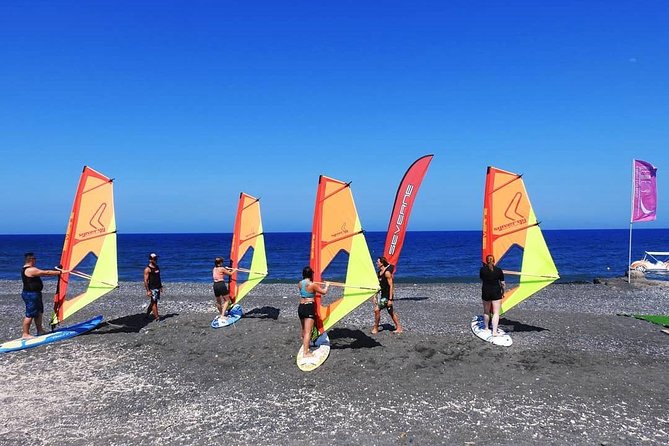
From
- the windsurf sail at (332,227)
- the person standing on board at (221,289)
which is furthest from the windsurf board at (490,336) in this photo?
the person standing on board at (221,289)

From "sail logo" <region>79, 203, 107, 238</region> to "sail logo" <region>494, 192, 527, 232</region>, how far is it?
10.2 meters

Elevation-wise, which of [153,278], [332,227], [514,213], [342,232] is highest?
[514,213]

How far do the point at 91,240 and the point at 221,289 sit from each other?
11.5ft

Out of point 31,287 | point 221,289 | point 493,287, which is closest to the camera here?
point 493,287

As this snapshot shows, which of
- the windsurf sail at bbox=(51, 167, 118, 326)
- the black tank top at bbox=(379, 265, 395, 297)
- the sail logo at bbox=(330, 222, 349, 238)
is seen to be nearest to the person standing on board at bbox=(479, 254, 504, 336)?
the black tank top at bbox=(379, 265, 395, 297)

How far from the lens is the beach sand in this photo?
21.4 ft

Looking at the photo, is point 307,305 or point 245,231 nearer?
point 307,305

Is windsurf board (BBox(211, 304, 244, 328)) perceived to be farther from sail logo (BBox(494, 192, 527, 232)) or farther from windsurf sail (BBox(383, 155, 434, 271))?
sail logo (BBox(494, 192, 527, 232))

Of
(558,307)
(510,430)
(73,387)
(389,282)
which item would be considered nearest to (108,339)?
(73,387)

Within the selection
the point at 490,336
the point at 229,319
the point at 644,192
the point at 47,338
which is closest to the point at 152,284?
the point at 229,319

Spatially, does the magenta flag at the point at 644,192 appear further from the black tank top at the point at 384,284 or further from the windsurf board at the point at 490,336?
the black tank top at the point at 384,284

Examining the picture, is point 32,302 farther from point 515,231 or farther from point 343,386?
point 515,231

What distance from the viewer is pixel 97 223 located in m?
12.1

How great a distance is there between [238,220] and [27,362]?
629 cm
